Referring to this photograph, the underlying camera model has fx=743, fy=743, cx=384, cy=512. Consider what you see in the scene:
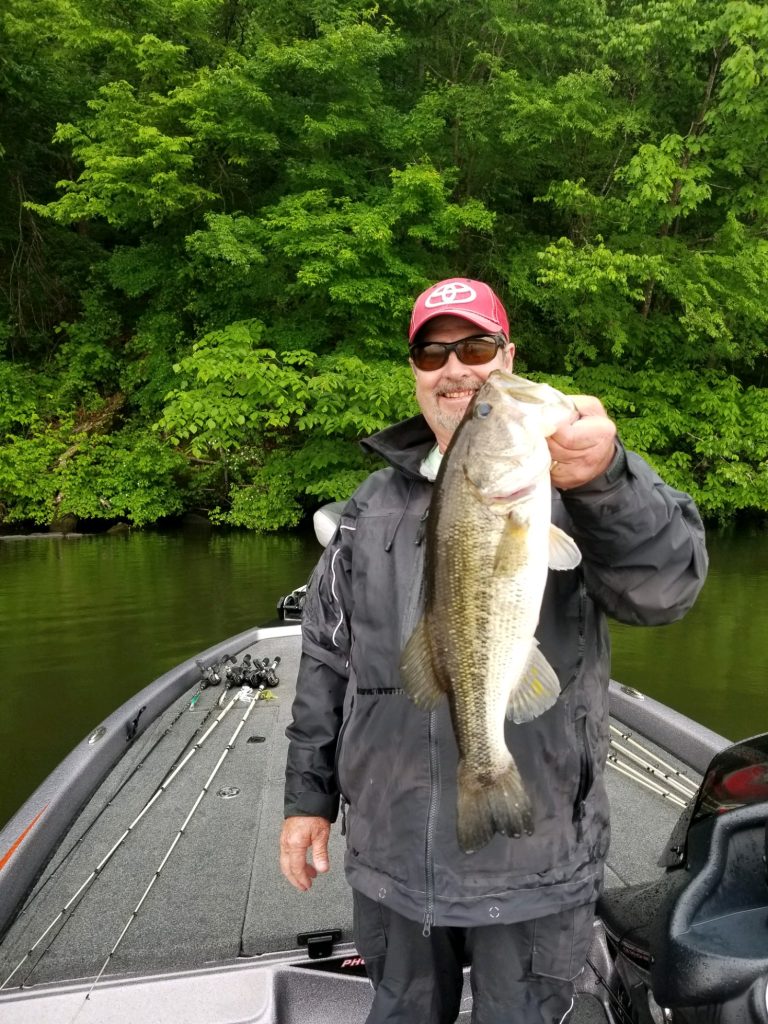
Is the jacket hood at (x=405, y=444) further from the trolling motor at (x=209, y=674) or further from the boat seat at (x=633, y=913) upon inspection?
the trolling motor at (x=209, y=674)

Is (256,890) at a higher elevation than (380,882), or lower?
lower

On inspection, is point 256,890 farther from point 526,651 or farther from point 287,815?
point 526,651

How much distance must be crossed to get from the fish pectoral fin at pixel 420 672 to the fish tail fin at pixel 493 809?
152mm

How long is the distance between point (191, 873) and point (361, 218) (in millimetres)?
12425

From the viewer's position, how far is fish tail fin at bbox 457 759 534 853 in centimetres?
147

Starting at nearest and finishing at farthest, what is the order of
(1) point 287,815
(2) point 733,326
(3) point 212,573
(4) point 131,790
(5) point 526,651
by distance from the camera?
1. (5) point 526,651
2. (1) point 287,815
3. (4) point 131,790
4. (3) point 212,573
5. (2) point 733,326

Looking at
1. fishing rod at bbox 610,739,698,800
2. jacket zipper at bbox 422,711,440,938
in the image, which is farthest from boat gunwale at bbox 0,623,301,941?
fishing rod at bbox 610,739,698,800

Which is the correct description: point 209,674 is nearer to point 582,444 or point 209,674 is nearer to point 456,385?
point 456,385

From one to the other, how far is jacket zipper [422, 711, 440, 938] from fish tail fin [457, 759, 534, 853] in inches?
6.5

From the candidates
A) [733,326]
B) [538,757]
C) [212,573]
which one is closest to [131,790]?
[538,757]

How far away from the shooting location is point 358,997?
7.06 ft

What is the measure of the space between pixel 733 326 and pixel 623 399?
2.57m

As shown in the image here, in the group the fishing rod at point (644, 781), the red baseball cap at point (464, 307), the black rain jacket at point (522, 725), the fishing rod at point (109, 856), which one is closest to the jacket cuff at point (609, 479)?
the black rain jacket at point (522, 725)

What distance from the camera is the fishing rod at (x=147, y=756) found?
2.84 metres
